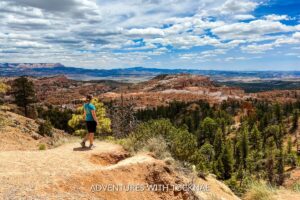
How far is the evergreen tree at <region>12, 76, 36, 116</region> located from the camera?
175 ft

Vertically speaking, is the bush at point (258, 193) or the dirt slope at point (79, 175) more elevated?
the dirt slope at point (79, 175)

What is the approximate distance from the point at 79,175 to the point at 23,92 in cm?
4795

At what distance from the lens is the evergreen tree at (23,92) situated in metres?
53.2

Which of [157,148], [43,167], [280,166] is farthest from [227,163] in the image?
[43,167]

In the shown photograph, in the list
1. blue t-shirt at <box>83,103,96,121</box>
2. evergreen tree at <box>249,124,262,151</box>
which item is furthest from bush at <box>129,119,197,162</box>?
evergreen tree at <box>249,124,262,151</box>

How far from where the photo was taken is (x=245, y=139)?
88.8 m

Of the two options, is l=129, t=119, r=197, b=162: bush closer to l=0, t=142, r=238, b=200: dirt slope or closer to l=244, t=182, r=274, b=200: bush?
l=0, t=142, r=238, b=200: dirt slope

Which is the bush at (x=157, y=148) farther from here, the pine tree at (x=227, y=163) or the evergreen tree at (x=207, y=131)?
the evergreen tree at (x=207, y=131)

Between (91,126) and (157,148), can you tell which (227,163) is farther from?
(91,126)

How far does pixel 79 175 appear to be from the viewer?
10.2 m

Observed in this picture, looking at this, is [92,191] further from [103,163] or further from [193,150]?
[193,150]

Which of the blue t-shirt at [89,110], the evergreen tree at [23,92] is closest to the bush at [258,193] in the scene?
the blue t-shirt at [89,110]

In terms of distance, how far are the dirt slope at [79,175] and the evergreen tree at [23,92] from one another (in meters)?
43.3

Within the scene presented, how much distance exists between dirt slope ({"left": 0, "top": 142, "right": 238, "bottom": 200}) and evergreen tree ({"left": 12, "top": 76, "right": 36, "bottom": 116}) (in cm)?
4326
